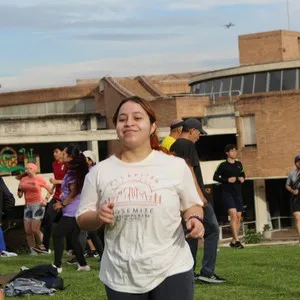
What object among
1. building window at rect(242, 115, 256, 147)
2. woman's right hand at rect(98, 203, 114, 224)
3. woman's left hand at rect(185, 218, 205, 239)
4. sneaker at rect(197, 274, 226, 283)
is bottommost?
sneaker at rect(197, 274, 226, 283)

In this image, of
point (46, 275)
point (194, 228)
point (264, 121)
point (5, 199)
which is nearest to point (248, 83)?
point (264, 121)

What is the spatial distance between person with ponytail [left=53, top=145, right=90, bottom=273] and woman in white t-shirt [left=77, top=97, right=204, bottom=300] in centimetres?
617

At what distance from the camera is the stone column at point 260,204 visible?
5044cm

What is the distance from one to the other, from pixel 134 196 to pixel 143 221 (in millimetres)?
157

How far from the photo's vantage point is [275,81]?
2050 inches

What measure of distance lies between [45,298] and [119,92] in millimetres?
46779

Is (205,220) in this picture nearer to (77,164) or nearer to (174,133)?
(174,133)

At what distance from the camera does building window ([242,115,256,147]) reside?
167 feet

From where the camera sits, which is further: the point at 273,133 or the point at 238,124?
the point at 238,124

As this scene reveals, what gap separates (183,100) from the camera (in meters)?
51.9

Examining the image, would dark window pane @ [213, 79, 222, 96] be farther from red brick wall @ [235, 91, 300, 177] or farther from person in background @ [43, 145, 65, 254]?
person in background @ [43, 145, 65, 254]

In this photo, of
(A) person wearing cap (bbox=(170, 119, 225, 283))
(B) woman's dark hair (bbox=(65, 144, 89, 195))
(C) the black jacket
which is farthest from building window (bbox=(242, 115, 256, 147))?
(A) person wearing cap (bbox=(170, 119, 225, 283))

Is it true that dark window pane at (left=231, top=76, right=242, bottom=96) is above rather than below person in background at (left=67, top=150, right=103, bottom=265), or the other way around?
above

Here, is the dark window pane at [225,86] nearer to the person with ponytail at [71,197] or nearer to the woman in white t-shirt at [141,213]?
the person with ponytail at [71,197]
